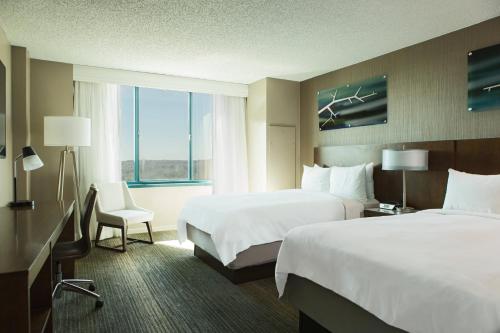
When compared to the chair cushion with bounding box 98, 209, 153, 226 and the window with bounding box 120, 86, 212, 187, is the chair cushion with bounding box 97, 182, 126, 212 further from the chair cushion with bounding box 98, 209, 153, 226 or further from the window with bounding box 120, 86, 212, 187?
the window with bounding box 120, 86, 212, 187

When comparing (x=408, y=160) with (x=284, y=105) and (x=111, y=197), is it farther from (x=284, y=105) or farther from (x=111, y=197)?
(x=111, y=197)

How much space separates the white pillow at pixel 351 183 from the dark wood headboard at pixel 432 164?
0.29m

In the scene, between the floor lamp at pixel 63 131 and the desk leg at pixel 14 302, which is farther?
the floor lamp at pixel 63 131

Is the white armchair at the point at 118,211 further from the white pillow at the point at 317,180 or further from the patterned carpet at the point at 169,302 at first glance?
the white pillow at the point at 317,180

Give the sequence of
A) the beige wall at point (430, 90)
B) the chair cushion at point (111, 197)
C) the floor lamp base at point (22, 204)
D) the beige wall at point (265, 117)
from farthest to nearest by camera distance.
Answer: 1. the beige wall at point (265, 117)
2. the chair cushion at point (111, 197)
3. the beige wall at point (430, 90)
4. the floor lamp base at point (22, 204)

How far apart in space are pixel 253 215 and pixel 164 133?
12.4 ft

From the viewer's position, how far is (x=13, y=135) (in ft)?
13.6

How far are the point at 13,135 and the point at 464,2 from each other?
498 cm

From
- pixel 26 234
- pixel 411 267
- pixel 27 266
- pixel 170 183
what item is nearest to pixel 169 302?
pixel 26 234

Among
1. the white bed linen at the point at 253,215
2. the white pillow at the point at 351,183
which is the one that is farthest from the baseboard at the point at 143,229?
the white pillow at the point at 351,183

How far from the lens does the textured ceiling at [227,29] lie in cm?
299

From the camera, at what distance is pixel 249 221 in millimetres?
3303

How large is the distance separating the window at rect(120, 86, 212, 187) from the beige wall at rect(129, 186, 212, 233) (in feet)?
0.43

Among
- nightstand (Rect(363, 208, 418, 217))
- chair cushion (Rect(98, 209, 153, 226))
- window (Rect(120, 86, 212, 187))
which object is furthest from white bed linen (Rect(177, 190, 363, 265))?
window (Rect(120, 86, 212, 187))
